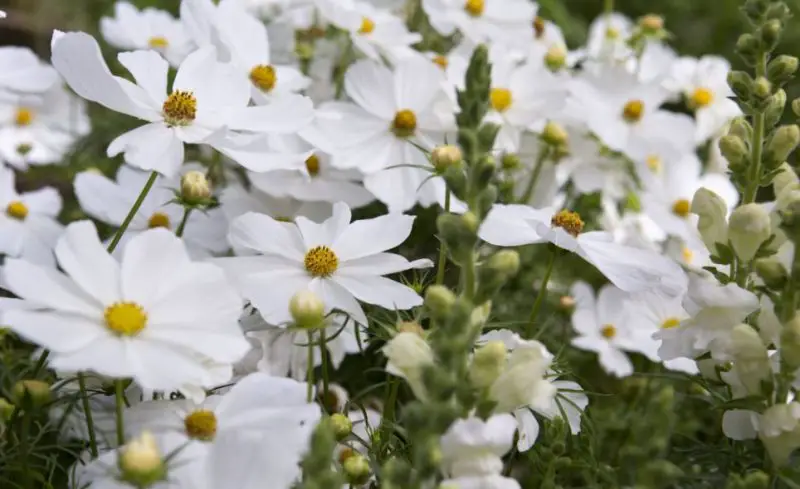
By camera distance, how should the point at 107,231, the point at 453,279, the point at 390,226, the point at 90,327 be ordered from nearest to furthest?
the point at 90,327 < the point at 390,226 < the point at 107,231 < the point at 453,279

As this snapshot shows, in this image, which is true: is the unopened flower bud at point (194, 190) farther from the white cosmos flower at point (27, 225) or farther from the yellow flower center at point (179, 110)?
the white cosmos flower at point (27, 225)

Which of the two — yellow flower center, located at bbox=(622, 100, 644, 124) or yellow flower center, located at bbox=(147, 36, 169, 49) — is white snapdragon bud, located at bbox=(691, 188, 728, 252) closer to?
yellow flower center, located at bbox=(622, 100, 644, 124)

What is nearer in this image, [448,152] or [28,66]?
[448,152]

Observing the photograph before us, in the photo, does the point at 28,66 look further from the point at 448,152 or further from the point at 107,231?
the point at 448,152

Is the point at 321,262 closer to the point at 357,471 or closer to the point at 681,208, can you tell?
the point at 357,471

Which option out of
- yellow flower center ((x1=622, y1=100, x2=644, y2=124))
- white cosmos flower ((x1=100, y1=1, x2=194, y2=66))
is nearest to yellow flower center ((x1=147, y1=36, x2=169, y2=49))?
white cosmos flower ((x1=100, y1=1, x2=194, y2=66))

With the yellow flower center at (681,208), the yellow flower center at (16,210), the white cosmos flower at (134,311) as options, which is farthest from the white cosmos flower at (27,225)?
the yellow flower center at (681,208)

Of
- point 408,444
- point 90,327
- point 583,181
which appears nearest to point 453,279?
A: point 583,181
